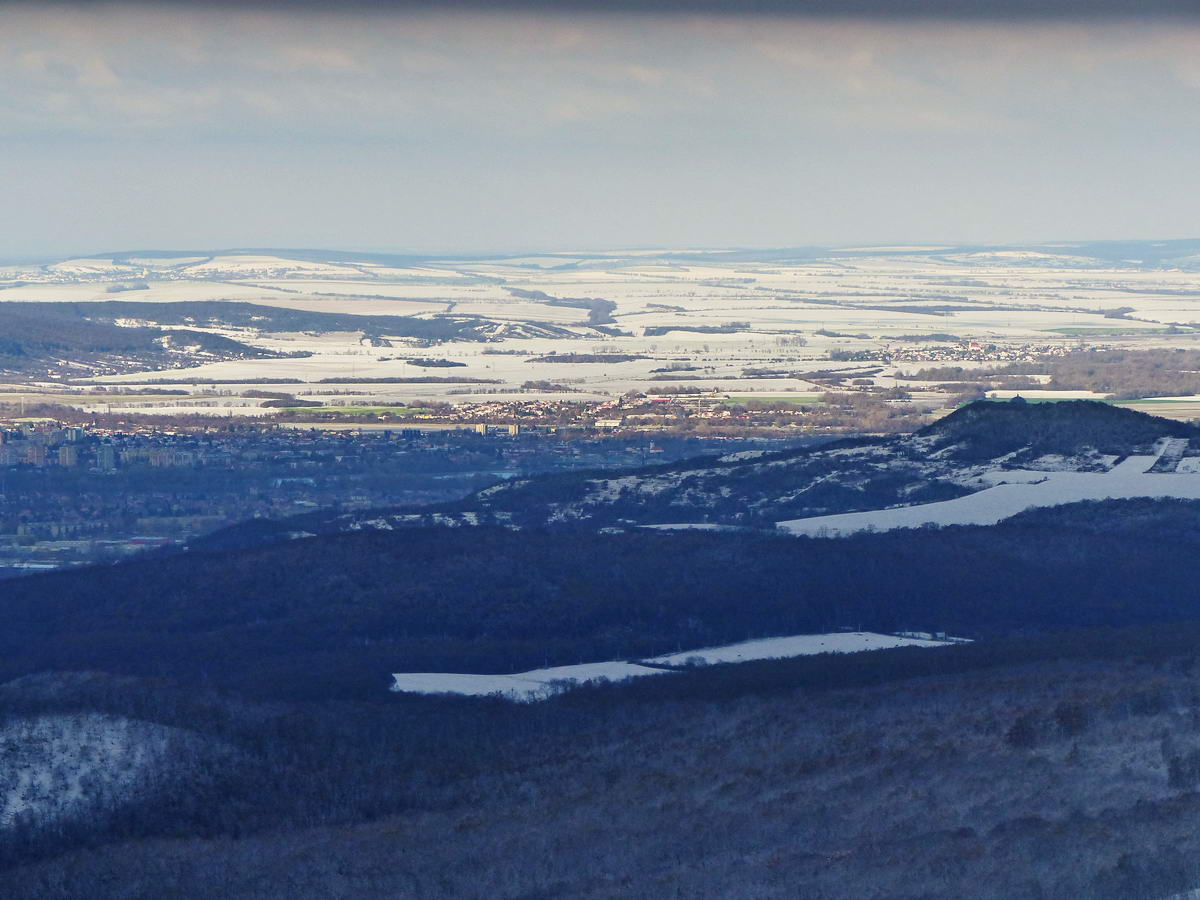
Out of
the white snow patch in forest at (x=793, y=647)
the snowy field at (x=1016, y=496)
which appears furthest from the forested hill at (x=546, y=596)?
the snowy field at (x=1016, y=496)

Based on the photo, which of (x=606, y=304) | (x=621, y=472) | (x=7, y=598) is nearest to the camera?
(x=7, y=598)

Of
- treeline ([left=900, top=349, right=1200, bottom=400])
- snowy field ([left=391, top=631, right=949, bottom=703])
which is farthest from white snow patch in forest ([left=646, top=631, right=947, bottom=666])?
treeline ([left=900, top=349, right=1200, bottom=400])

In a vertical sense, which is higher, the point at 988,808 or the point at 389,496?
the point at 988,808

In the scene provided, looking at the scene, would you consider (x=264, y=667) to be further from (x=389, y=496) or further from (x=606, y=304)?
(x=606, y=304)

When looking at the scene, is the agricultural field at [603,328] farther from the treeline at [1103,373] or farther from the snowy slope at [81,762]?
the snowy slope at [81,762]

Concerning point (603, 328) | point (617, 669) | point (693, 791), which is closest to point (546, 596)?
point (617, 669)

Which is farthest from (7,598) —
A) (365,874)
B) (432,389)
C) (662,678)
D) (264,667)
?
(432,389)
